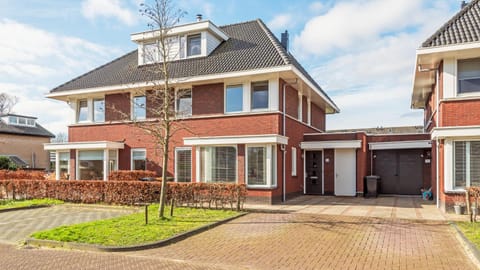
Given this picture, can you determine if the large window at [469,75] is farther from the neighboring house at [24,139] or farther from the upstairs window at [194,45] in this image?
the neighboring house at [24,139]

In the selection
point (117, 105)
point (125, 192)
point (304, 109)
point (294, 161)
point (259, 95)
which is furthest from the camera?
point (304, 109)

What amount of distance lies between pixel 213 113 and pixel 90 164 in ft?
23.3

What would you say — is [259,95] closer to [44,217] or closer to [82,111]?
[44,217]

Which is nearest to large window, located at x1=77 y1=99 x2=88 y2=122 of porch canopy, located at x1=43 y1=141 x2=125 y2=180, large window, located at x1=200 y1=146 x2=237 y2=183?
porch canopy, located at x1=43 y1=141 x2=125 y2=180

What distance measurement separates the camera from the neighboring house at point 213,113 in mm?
15422

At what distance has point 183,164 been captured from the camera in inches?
676

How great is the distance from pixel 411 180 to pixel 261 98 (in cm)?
935

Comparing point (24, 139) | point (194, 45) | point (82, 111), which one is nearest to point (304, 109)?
point (194, 45)

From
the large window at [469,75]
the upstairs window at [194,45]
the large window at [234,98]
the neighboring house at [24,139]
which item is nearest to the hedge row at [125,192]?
the large window at [234,98]

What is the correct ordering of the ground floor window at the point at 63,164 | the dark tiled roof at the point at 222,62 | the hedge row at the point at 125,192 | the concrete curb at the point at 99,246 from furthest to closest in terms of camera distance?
the ground floor window at the point at 63,164
the dark tiled roof at the point at 222,62
the hedge row at the point at 125,192
the concrete curb at the point at 99,246

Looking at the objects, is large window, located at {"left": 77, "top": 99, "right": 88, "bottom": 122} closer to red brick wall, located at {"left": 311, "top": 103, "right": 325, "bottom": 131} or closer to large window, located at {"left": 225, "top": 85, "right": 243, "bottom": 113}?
large window, located at {"left": 225, "top": 85, "right": 243, "bottom": 113}

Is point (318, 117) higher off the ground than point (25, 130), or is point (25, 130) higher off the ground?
point (318, 117)

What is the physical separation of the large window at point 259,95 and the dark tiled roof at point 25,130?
30407mm

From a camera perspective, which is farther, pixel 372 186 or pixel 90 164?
pixel 90 164
